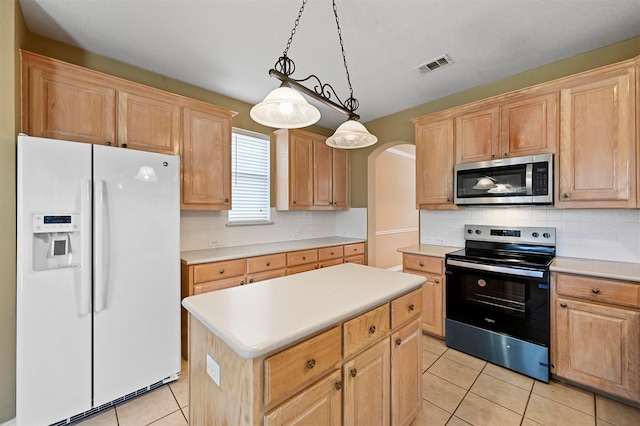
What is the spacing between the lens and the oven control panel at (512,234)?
103 inches

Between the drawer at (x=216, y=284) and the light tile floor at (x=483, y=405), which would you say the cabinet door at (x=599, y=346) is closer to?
the light tile floor at (x=483, y=405)

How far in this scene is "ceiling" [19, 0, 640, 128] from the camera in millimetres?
1856

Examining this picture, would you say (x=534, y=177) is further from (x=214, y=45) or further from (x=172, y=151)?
(x=172, y=151)

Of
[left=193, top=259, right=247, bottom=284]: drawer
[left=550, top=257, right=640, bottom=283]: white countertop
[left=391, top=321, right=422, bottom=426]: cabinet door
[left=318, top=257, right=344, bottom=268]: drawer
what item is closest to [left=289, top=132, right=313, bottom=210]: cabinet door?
[left=318, top=257, right=344, bottom=268]: drawer

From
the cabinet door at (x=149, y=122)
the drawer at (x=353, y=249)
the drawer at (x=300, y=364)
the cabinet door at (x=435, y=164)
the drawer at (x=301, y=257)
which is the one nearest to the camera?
the drawer at (x=300, y=364)

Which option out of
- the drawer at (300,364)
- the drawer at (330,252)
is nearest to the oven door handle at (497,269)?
the drawer at (330,252)

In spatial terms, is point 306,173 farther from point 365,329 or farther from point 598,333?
point 598,333

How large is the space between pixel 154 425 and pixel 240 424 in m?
1.29

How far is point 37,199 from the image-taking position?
164 centimetres

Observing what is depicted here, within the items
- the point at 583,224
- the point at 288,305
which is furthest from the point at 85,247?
the point at 583,224

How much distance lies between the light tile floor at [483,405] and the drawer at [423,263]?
92 centimetres

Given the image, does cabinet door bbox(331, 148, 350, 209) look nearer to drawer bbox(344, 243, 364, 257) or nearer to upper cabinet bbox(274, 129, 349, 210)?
upper cabinet bbox(274, 129, 349, 210)

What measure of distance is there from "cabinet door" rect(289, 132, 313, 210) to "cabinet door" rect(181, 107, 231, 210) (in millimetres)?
904

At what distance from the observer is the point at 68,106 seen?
2062 millimetres
